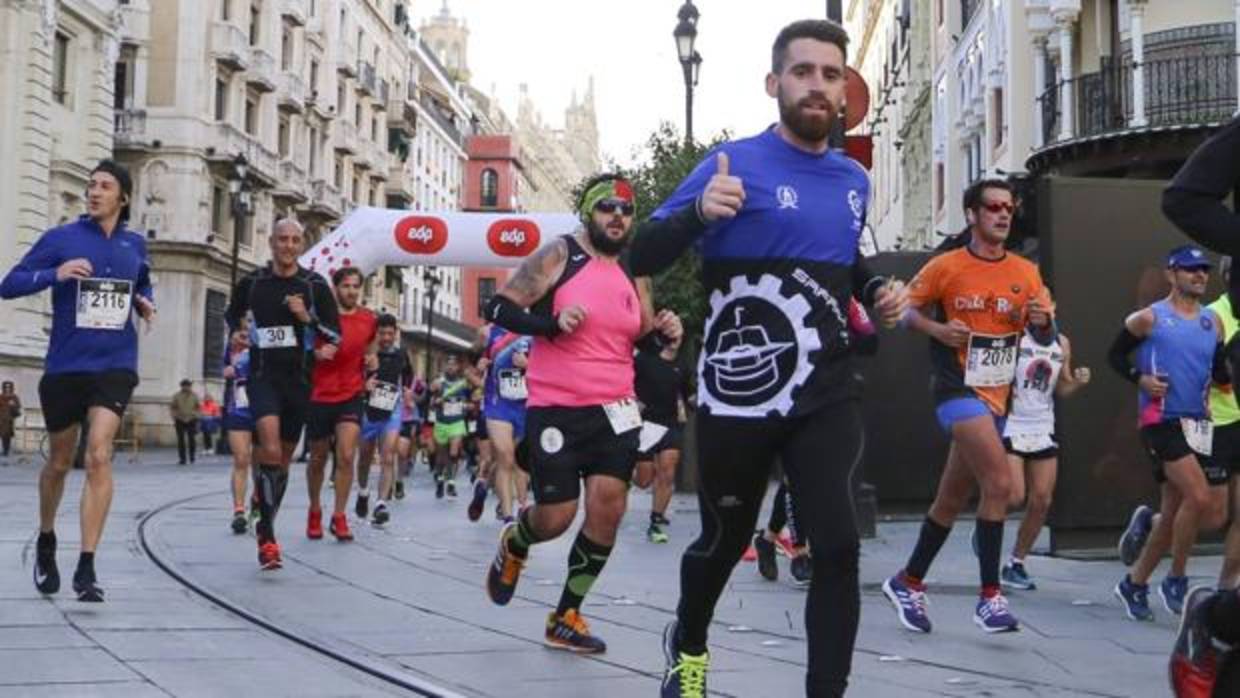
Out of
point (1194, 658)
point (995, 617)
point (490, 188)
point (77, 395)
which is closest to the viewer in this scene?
point (1194, 658)

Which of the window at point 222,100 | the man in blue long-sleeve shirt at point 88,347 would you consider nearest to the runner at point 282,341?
the man in blue long-sleeve shirt at point 88,347

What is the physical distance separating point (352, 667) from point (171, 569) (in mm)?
3317

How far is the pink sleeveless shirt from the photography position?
6.32 m

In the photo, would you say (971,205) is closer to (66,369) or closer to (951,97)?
(66,369)

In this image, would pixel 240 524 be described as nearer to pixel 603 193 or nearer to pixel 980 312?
pixel 603 193

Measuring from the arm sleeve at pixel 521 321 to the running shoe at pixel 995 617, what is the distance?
227cm

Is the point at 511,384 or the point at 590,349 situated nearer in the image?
the point at 590,349

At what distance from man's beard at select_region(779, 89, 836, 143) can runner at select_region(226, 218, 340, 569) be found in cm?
541

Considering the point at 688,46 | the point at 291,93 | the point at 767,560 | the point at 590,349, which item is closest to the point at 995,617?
the point at 590,349

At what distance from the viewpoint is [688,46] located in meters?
22.6

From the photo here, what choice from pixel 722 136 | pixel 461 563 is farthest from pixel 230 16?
pixel 461 563

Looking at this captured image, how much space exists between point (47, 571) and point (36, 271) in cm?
147

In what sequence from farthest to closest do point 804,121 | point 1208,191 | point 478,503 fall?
point 478,503
point 804,121
point 1208,191

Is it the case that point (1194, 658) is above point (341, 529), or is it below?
above
